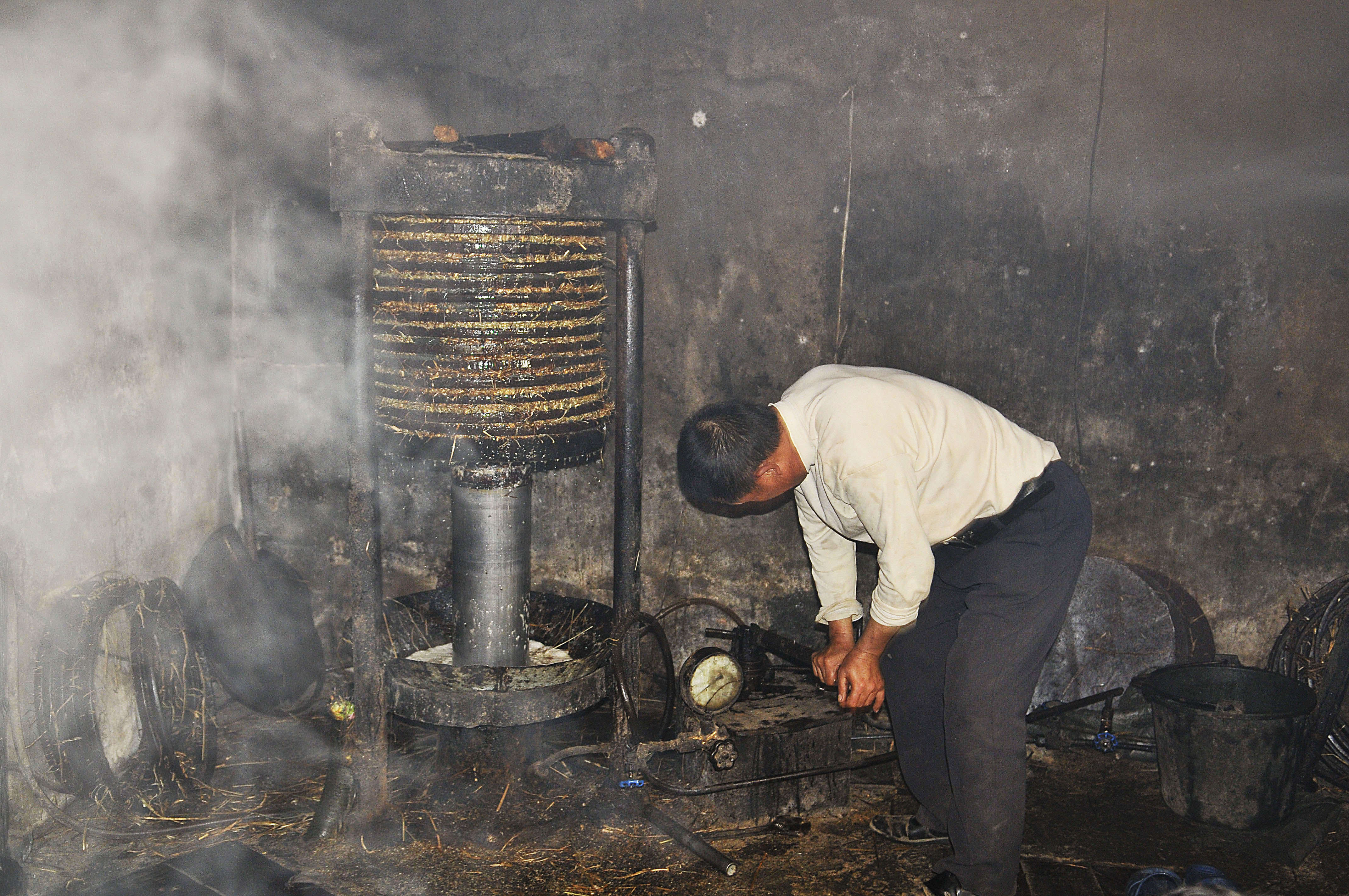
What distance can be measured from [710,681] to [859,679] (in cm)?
85

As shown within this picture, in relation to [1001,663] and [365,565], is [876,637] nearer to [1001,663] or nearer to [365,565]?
[1001,663]

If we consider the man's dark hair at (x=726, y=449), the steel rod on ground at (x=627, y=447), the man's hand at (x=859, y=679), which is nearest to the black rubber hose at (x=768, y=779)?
the steel rod on ground at (x=627, y=447)

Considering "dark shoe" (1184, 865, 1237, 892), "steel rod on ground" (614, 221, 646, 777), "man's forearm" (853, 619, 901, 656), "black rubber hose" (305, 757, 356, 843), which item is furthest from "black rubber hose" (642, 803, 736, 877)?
"dark shoe" (1184, 865, 1237, 892)

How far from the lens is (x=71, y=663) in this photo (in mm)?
4277

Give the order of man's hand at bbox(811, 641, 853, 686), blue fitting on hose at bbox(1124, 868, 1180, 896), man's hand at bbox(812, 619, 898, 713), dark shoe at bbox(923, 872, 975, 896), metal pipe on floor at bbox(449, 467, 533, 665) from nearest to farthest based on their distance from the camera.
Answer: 1. man's hand at bbox(812, 619, 898, 713)
2. blue fitting on hose at bbox(1124, 868, 1180, 896)
3. dark shoe at bbox(923, 872, 975, 896)
4. man's hand at bbox(811, 641, 853, 686)
5. metal pipe on floor at bbox(449, 467, 533, 665)

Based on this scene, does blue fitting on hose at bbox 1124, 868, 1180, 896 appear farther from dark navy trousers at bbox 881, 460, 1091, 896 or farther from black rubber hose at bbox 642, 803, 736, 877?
black rubber hose at bbox 642, 803, 736, 877

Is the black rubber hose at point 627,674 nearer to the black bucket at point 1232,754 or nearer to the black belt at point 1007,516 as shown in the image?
the black belt at point 1007,516

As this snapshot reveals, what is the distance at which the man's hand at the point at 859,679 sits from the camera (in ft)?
12.2

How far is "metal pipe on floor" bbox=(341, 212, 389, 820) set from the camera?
4039 mm

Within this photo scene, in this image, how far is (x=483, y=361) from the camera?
3.91m

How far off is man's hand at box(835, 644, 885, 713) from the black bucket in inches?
68.3

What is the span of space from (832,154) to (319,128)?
2.66 m

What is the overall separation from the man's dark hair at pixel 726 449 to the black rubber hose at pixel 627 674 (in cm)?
99

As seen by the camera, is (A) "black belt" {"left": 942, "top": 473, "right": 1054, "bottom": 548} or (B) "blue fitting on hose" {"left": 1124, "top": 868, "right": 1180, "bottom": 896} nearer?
(B) "blue fitting on hose" {"left": 1124, "top": 868, "right": 1180, "bottom": 896}
